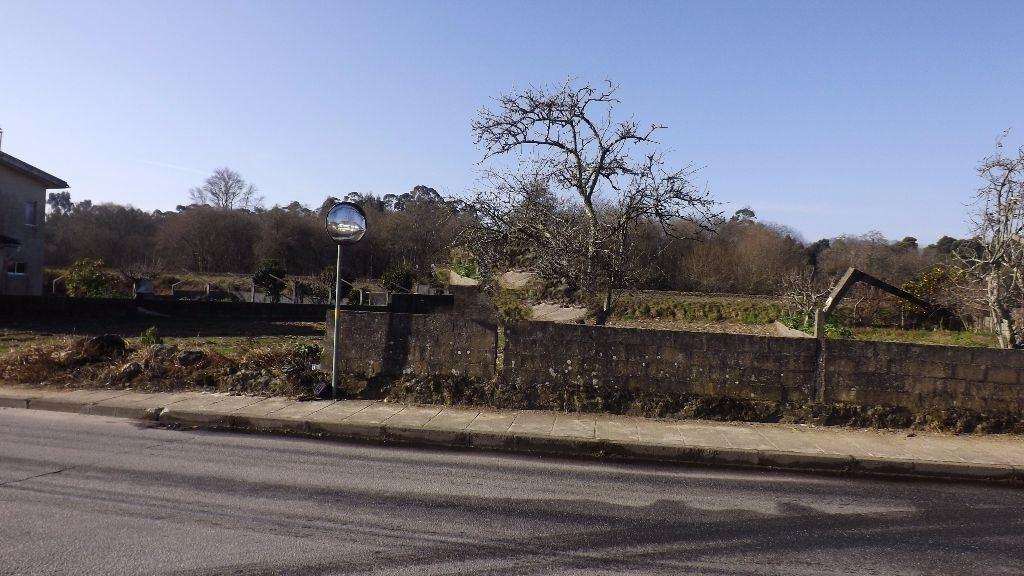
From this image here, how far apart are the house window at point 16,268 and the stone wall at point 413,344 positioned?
2681 centimetres

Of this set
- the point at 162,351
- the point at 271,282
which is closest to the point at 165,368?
the point at 162,351

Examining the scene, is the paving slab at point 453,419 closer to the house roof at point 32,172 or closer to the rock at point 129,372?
the rock at point 129,372

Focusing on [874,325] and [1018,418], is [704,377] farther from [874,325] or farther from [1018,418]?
[874,325]

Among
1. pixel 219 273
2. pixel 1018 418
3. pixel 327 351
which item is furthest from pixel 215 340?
pixel 219 273

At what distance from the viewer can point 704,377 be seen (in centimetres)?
1030

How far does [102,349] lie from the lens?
40.9 feet

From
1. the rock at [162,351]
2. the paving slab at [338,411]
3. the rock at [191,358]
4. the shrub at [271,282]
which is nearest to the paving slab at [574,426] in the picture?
the paving slab at [338,411]

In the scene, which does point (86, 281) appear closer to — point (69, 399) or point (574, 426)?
point (69, 399)

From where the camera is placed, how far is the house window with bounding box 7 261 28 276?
30841 mm

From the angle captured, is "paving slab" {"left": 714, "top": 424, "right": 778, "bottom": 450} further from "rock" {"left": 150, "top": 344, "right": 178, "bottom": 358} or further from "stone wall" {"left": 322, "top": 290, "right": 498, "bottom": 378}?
"rock" {"left": 150, "top": 344, "right": 178, "bottom": 358}

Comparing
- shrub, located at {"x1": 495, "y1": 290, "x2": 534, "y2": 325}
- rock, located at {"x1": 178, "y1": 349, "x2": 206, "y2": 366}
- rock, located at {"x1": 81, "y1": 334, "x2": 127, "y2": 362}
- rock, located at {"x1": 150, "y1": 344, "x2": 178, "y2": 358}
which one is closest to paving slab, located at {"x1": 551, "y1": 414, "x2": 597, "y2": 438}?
shrub, located at {"x1": 495, "y1": 290, "x2": 534, "y2": 325}

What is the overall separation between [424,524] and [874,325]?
1844 centimetres

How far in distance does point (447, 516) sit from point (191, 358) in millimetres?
7691

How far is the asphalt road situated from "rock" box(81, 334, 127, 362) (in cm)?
384
